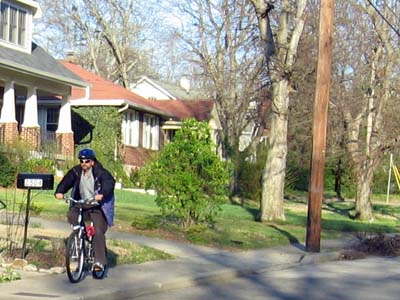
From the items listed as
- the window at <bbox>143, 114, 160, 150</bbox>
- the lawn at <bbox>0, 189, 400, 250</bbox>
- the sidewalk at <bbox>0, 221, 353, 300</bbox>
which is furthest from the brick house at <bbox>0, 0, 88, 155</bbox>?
the sidewalk at <bbox>0, 221, 353, 300</bbox>

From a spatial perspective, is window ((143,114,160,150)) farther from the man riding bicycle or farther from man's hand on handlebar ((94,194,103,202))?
man's hand on handlebar ((94,194,103,202))

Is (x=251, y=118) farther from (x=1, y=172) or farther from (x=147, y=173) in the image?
(x=147, y=173)

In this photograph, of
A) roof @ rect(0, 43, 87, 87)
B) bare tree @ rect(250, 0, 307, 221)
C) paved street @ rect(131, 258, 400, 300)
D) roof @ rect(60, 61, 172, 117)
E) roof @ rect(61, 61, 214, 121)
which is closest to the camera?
paved street @ rect(131, 258, 400, 300)

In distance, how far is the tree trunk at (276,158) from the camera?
A: 24156 millimetres

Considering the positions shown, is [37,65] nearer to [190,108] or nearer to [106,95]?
[106,95]

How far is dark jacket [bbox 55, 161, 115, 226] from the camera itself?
463 inches

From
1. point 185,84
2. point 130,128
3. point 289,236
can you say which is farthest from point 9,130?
point 185,84

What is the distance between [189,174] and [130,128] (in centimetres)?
2447

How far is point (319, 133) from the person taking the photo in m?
18.4

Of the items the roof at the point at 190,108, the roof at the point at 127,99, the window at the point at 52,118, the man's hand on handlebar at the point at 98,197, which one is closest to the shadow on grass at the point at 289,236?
the man's hand on handlebar at the point at 98,197

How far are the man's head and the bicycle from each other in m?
0.49

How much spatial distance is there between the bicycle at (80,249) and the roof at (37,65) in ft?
63.9

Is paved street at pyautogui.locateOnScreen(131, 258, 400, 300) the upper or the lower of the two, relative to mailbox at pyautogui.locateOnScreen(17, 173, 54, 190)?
lower

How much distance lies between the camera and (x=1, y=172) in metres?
28.8
